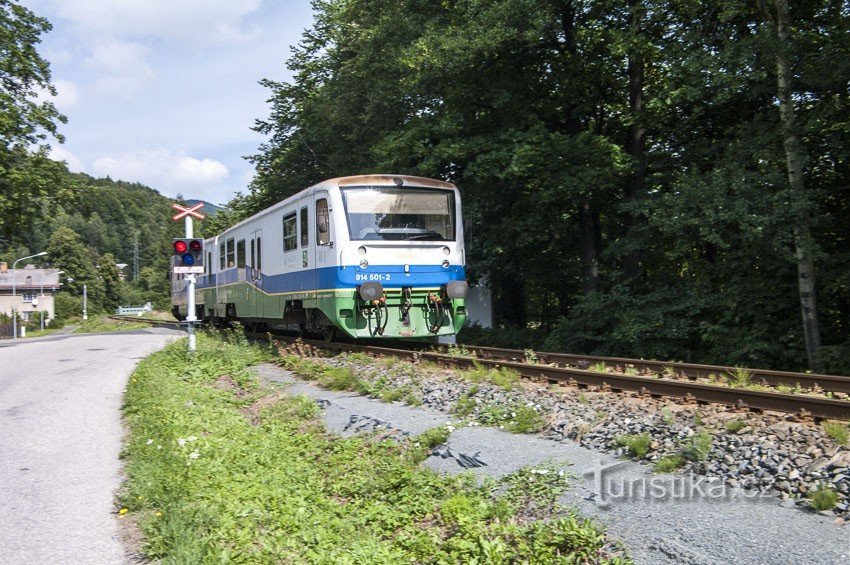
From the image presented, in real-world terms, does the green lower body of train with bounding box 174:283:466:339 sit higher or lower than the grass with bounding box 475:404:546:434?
higher

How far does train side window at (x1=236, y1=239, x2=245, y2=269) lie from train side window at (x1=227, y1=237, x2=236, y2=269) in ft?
1.44

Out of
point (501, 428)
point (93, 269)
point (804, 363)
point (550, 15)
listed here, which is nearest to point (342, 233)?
point (501, 428)

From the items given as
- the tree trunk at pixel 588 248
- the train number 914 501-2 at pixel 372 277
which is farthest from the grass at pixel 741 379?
the tree trunk at pixel 588 248

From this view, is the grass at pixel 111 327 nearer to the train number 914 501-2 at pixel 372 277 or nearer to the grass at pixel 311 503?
the train number 914 501-2 at pixel 372 277

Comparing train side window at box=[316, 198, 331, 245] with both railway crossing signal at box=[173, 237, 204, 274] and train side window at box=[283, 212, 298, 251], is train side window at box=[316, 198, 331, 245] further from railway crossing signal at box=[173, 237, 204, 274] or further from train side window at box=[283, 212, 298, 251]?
railway crossing signal at box=[173, 237, 204, 274]

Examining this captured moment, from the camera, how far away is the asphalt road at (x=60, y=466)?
16.3 feet

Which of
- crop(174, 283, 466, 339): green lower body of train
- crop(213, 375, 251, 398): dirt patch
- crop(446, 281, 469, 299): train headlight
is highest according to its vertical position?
crop(446, 281, 469, 299): train headlight

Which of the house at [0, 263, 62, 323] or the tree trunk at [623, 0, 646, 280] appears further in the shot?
the house at [0, 263, 62, 323]

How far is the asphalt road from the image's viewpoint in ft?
16.3

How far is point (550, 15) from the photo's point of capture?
16531 mm

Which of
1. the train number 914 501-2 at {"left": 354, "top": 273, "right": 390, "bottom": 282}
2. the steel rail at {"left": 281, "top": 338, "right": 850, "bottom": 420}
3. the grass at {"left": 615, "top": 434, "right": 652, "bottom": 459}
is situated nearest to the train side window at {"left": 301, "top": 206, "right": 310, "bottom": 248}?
the train number 914 501-2 at {"left": 354, "top": 273, "right": 390, "bottom": 282}

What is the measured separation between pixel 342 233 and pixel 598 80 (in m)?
9.00

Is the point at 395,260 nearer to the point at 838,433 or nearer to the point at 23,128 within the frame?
the point at 838,433

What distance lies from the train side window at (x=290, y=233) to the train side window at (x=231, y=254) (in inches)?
218
